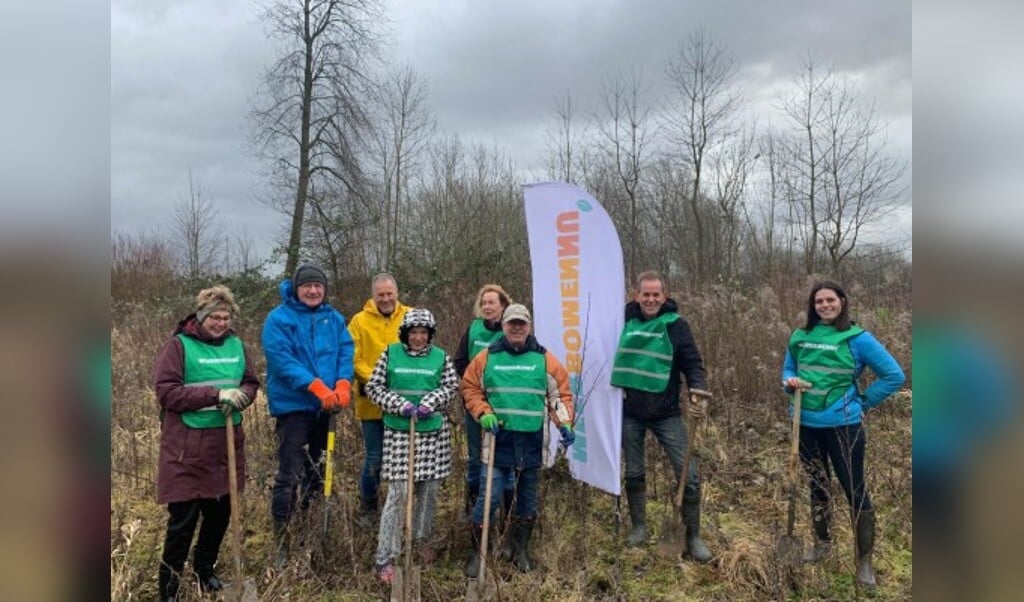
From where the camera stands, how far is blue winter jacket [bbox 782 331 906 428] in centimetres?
407

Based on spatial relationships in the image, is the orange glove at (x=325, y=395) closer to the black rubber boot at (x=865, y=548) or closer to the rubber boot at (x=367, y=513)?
the rubber boot at (x=367, y=513)

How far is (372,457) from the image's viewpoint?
4.90m

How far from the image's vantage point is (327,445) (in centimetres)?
449

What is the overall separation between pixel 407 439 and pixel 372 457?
754 mm

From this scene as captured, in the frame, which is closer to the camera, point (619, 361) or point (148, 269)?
point (619, 361)

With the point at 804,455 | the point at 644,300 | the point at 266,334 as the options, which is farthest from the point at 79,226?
the point at 804,455

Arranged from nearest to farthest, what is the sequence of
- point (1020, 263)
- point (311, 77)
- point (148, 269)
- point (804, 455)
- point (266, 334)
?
1. point (1020, 263)
2. point (266, 334)
3. point (804, 455)
4. point (148, 269)
5. point (311, 77)

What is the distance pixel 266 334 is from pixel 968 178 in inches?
159

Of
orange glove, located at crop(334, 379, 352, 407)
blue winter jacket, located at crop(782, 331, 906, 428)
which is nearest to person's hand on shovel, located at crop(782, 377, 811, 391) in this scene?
blue winter jacket, located at crop(782, 331, 906, 428)

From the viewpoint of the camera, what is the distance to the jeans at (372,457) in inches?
191

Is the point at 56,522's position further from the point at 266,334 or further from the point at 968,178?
the point at 266,334

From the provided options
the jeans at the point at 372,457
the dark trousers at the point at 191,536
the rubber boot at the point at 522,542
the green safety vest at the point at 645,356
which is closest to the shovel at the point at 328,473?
the jeans at the point at 372,457

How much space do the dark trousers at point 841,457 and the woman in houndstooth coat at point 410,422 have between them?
247 cm

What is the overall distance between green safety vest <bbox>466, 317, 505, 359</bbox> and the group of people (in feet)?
1.59
